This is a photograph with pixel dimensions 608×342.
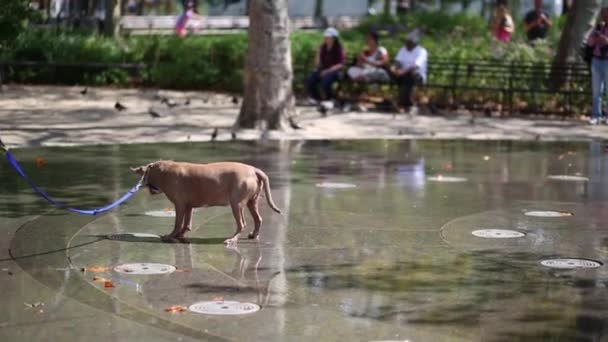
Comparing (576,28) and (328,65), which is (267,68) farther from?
(576,28)

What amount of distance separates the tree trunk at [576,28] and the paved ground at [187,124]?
8.43ft

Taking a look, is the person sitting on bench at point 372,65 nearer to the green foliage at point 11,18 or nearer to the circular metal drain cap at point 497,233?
the green foliage at point 11,18

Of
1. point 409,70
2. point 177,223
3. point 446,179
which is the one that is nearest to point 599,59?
point 409,70

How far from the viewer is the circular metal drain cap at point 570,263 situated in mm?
8695

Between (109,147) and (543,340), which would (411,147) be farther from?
(543,340)

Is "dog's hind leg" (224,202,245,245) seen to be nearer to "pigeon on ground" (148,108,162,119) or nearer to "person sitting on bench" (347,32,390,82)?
"pigeon on ground" (148,108,162,119)

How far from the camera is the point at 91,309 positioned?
7.20 metres

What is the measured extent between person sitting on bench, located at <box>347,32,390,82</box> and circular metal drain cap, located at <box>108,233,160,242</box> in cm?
1194

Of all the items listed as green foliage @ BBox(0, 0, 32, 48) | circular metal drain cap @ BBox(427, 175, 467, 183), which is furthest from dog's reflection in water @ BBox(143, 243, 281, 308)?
green foliage @ BBox(0, 0, 32, 48)

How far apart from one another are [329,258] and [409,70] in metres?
12.1

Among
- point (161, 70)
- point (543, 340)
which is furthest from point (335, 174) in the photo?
point (161, 70)

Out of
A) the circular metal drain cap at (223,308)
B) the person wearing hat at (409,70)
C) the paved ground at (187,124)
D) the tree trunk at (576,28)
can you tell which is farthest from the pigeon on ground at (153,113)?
the circular metal drain cap at (223,308)

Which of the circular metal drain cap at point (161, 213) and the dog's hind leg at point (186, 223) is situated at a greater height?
the dog's hind leg at point (186, 223)

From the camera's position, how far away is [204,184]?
921 cm
